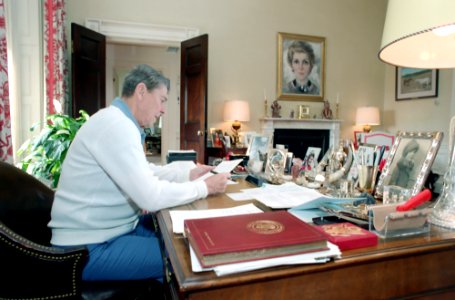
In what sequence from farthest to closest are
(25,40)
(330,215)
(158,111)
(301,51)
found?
1. (301,51)
2. (25,40)
3. (158,111)
4. (330,215)

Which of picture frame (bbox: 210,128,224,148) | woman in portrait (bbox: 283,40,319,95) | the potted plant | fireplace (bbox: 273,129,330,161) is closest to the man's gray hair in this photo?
the potted plant

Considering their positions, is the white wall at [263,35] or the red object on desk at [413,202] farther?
the white wall at [263,35]

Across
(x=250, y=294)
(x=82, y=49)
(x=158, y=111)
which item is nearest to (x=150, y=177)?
(x=158, y=111)

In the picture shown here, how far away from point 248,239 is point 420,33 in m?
0.72

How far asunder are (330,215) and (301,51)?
4668mm

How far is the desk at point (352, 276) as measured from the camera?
23.6 inches

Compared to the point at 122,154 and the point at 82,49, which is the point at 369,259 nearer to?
the point at 122,154

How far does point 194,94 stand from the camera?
442 cm

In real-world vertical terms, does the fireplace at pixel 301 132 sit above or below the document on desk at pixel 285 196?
above

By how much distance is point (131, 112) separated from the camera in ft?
4.30

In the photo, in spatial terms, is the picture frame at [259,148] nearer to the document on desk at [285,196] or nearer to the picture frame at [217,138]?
the document on desk at [285,196]

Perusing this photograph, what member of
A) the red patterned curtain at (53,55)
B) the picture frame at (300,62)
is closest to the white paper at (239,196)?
the red patterned curtain at (53,55)

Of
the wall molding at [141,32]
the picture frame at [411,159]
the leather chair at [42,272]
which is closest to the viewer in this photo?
the leather chair at [42,272]

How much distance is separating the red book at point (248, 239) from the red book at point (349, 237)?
77mm
